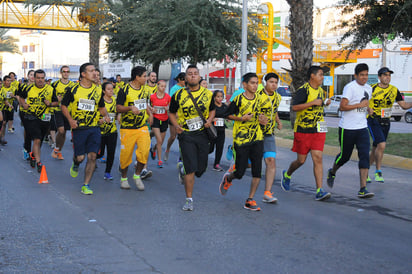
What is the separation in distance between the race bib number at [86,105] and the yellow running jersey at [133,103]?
1.27ft

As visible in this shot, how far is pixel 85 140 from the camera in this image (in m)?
8.67

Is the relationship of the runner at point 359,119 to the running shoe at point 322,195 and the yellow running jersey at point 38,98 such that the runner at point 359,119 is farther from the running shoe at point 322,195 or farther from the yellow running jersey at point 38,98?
the yellow running jersey at point 38,98

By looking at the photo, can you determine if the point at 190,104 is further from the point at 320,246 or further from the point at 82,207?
the point at 320,246

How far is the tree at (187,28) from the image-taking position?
22719 mm

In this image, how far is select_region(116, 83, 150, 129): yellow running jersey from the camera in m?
8.82

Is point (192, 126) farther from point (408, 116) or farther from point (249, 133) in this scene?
point (408, 116)

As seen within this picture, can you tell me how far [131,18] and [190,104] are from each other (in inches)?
697

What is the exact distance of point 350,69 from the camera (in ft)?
150

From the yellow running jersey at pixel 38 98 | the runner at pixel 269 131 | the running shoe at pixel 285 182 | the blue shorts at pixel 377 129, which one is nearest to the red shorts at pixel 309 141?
the runner at pixel 269 131

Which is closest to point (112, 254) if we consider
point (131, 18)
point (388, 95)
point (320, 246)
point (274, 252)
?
point (274, 252)

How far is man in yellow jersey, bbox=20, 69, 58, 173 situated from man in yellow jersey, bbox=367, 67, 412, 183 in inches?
227

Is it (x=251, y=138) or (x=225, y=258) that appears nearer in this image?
(x=225, y=258)

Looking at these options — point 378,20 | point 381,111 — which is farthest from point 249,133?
point 378,20

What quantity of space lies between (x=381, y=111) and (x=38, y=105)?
20.4 feet
